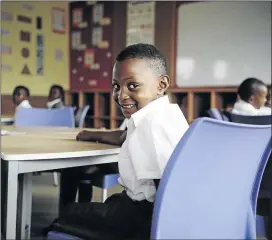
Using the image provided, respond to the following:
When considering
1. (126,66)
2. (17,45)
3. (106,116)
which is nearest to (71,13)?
(17,45)

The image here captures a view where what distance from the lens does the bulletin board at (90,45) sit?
21.2 feet

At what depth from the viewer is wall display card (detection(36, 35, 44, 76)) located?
6.69m

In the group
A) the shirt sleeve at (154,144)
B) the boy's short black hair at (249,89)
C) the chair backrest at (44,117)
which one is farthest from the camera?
the boy's short black hair at (249,89)

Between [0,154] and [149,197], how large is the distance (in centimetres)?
42

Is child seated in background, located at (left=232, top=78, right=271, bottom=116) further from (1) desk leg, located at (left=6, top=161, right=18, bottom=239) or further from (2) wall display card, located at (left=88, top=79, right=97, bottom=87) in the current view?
(2) wall display card, located at (left=88, top=79, right=97, bottom=87)

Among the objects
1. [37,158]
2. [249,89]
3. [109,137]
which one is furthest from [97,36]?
[37,158]

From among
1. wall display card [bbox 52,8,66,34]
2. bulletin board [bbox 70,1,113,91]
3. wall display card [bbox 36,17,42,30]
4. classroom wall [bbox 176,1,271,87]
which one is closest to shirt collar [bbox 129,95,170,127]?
classroom wall [bbox 176,1,271,87]

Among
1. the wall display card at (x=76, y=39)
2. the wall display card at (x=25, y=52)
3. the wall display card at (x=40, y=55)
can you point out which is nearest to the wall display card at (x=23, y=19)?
the wall display card at (x=40, y=55)

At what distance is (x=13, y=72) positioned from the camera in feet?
20.9

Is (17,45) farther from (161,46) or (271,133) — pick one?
(271,133)

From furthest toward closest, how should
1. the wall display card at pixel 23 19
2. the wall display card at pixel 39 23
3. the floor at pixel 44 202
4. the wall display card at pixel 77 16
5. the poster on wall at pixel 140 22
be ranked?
the wall display card at pixel 77 16 → the wall display card at pixel 39 23 → the wall display card at pixel 23 19 → the poster on wall at pixel 140 22 → the floor at pixel 44 202

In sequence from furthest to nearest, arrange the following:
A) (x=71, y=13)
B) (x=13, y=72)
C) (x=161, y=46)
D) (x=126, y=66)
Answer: (x=71, y=13)
(x=13, y=72)
(x=161, y=46)
(x=126, y=66)

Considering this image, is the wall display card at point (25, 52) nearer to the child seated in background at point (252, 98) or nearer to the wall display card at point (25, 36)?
the wall display card at point (25, 36)

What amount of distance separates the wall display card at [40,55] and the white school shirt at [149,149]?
5.91 meters
